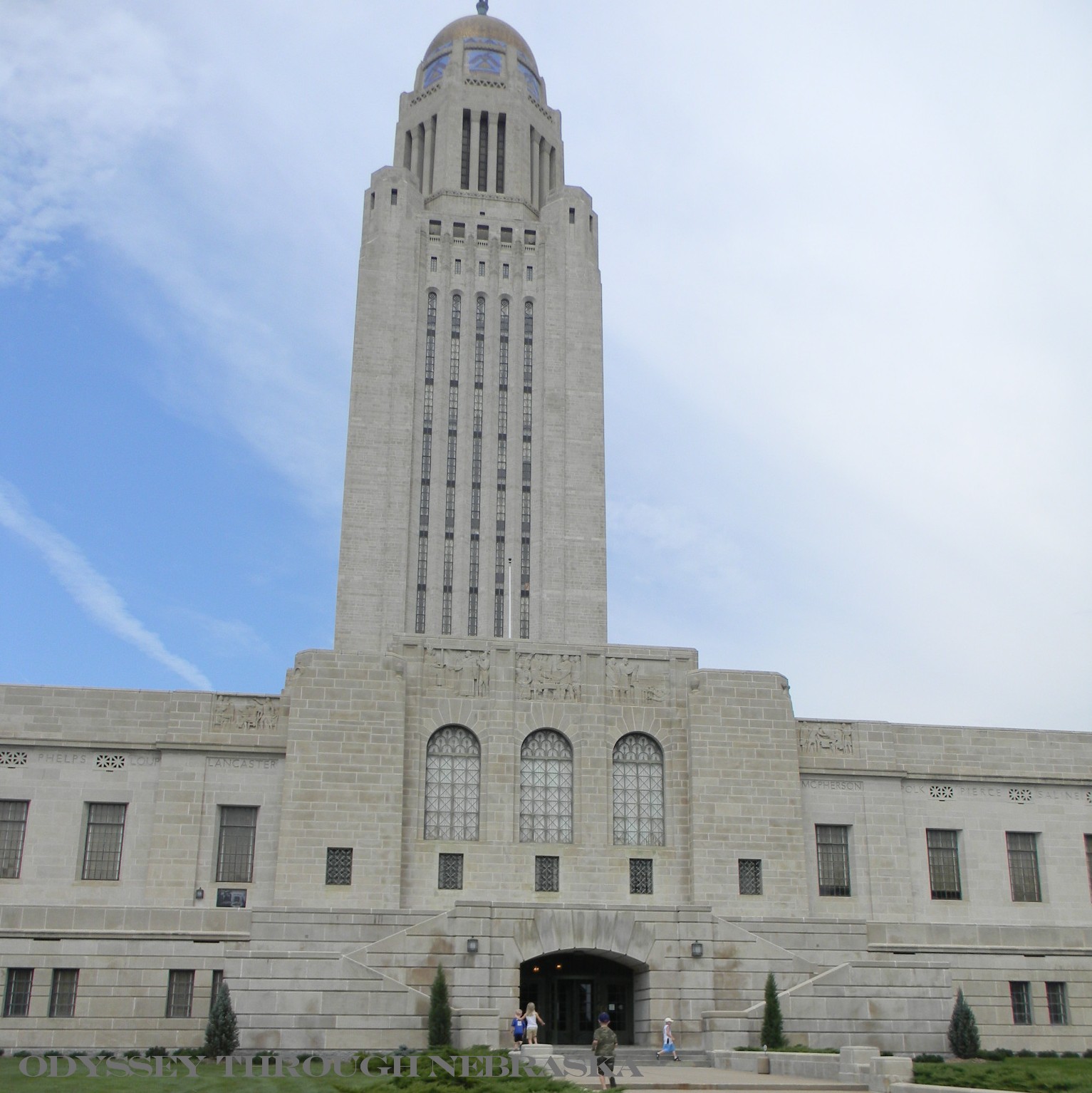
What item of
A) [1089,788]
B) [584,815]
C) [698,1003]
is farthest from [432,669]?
[1089,788]

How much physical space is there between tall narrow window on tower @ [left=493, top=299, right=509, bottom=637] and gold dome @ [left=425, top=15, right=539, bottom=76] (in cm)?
1928

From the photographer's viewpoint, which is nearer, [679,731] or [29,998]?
[29,998]

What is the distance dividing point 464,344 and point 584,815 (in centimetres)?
3529

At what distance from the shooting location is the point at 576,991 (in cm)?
3706

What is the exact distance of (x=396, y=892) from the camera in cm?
3625

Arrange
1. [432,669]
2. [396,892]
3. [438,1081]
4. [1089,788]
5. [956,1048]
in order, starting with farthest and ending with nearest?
[1089,788], [432,669], [396,892], [956,1048], [438,1081]

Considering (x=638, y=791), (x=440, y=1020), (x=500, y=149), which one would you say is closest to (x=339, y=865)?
(x=440, y=1020)

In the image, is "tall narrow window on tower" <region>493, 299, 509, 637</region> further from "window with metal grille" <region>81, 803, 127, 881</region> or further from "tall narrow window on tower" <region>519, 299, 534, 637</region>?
"window with metal grille" <region>81, 803, 127, 881</region>

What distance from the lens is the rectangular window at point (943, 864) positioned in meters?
40.0

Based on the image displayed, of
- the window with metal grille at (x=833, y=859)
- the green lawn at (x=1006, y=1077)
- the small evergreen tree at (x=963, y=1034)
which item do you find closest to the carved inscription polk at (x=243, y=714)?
the window with metal grille at (x=833, y=859)

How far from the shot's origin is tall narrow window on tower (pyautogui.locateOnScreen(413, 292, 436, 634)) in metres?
62.6

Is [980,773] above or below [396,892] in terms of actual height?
above

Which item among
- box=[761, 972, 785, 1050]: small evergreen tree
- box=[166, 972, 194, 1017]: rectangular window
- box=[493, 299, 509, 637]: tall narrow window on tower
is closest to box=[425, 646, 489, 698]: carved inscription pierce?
box=[166, 972, 194, 1017]: rectangular window

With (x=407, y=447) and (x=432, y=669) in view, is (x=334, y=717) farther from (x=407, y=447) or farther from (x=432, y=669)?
(x=407, y=447)
